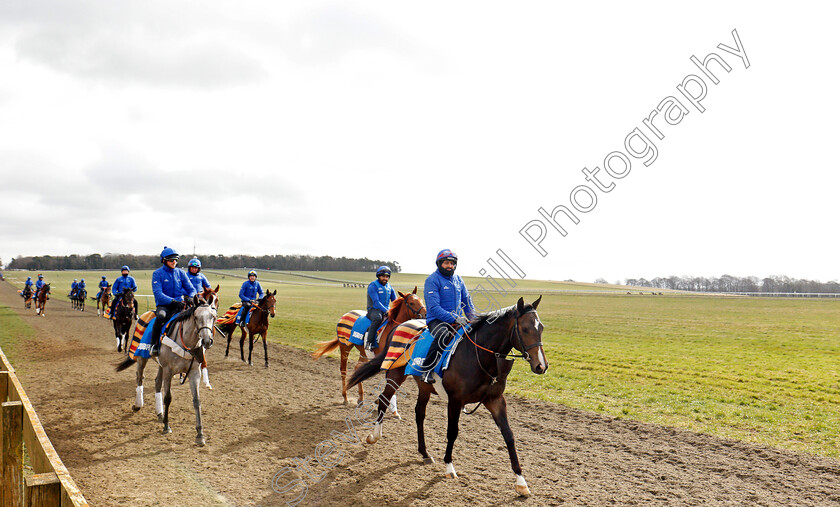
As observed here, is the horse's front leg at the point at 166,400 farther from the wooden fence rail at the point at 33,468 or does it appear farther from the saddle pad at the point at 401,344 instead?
the wooden fence rail at the point at 33,468

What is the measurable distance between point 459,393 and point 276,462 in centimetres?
307

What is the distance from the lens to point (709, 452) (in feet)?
26.8

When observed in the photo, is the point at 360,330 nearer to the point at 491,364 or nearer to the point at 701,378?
the point at 491,364

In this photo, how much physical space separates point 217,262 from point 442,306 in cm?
14104

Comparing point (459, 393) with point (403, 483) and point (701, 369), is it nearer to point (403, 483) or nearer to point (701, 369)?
point (403, 483)

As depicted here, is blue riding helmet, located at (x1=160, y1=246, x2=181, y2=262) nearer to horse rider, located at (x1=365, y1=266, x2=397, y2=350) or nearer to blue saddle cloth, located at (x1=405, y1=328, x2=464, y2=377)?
horse rider, located at (x1=365, y1=266, x2=397, y2=350)

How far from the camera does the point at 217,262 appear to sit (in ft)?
446

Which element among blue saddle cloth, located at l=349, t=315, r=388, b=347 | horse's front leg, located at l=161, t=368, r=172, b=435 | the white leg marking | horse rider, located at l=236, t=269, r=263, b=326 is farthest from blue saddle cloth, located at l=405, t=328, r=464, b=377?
horse rider, located at l=236, t=269, r=263, b=326

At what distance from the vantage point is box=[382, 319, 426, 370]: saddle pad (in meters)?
8.16

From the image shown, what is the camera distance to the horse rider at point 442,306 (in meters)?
7.30

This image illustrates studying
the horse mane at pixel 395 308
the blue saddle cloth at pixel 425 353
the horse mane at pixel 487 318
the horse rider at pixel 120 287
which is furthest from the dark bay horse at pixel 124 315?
the horse mane at pixel 487 318

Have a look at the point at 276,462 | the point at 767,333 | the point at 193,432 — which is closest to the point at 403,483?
the point at 276,462

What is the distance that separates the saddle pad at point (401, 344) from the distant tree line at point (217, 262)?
125202mm

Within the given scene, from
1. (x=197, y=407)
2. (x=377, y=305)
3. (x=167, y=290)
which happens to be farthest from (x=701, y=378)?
(x=167, y=290)
